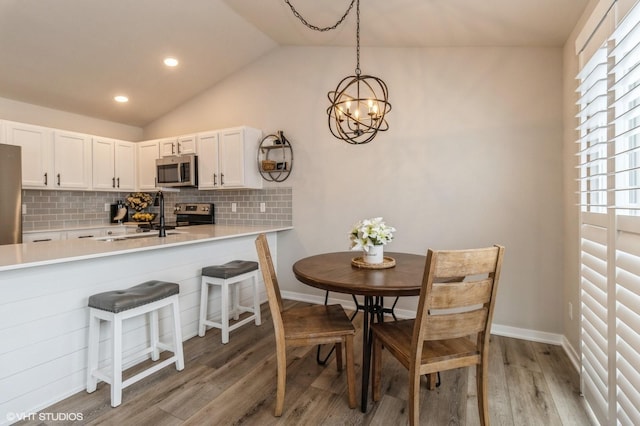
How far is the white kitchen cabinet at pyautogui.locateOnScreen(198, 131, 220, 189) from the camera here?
4.16 metres

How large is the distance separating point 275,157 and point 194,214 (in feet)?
5.13

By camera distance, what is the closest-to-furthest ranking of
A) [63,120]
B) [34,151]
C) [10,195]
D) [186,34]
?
1. [10,195]
2. [186,34]
3. [34,151]
4. [63,120]

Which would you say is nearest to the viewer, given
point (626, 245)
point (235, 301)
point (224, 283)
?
point (626, 245)

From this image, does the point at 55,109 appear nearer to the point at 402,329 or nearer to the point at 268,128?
the point at 268,128

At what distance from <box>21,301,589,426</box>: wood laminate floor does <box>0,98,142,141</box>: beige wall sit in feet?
12.0

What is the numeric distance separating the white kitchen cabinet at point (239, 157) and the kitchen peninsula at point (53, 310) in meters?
1.57

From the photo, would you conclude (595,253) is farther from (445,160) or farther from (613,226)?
(445,160)

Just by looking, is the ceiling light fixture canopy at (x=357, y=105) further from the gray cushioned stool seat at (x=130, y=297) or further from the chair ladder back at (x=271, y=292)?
the gray cushioned stool seat at (x=130, y=297)

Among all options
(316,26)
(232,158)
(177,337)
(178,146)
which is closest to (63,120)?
(178,146)

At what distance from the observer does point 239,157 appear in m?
3.97

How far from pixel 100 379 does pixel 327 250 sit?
236 cm

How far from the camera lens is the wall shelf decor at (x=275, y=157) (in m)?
3.96

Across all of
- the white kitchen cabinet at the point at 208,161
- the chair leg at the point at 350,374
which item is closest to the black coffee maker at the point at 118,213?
the white kitchen cabinet at the point at 208,161

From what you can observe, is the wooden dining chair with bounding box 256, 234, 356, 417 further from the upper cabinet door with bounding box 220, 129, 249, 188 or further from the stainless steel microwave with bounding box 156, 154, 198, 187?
the stainless steel microwave with bounding box 156, 154, 198, 187
